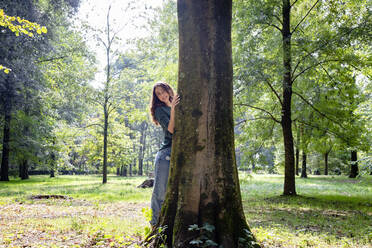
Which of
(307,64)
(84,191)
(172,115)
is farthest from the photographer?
(84,191)

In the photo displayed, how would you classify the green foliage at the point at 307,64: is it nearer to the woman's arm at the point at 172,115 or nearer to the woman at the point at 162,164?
the woman at the point at 162,164

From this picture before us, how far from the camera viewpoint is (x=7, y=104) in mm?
14516

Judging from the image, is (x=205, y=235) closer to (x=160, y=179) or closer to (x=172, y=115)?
(x=160, y=179)

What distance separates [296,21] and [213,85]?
432 inches

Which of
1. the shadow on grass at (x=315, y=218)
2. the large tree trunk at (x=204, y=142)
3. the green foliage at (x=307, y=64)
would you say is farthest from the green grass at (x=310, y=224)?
the green foliage at (x=307, y=64)

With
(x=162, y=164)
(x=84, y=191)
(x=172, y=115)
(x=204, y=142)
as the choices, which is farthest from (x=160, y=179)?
(x=84, y=191)

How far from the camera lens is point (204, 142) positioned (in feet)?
10.6

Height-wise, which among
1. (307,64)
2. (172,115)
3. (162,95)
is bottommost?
(172,115)

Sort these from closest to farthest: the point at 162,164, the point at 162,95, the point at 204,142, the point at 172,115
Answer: the point at 204,142
the point at 172,115
the point at 162,164
the point at 162,95

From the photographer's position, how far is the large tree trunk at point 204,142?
10.3 feet

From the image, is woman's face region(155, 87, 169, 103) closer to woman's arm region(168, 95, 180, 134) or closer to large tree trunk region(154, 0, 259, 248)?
woman's arm region(168, 95, 180, 134)

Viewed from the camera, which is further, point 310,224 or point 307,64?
point 307,64

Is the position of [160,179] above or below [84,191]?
above

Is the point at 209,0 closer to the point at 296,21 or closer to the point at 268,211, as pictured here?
the point at 268,211
